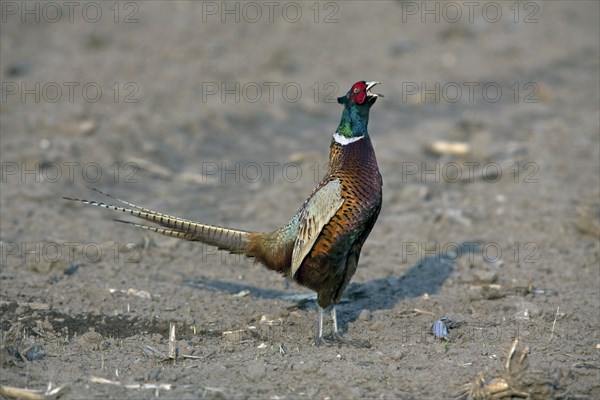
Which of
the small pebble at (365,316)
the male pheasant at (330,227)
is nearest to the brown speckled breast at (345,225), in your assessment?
the male pheasant at (330,227)

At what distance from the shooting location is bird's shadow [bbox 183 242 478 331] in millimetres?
6816

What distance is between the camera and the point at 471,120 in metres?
12.4

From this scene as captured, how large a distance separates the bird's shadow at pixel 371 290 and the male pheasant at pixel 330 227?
0.59 meters

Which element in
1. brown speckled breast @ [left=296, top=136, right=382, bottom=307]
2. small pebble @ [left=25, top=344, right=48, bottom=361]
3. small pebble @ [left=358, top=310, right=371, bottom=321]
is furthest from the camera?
small pebble @ [left=358, top=310, right=371, bottom=321]

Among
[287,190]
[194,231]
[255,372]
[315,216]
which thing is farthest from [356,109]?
[287,190]

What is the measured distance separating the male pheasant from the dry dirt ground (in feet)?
1.77

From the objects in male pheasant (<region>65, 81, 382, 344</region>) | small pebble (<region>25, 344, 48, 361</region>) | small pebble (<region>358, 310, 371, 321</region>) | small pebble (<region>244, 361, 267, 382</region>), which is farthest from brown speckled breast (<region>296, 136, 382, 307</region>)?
small pebble (<region>25, 344, 48, 361</region>)

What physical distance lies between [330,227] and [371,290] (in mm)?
1461

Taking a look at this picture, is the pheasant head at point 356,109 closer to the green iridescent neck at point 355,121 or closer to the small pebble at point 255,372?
the green iridescent neck at point 355,121

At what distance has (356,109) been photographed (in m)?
6.17

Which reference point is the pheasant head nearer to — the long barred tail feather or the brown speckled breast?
the brown speckled breast

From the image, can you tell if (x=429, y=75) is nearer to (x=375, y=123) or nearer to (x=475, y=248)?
(x=375, y=123)

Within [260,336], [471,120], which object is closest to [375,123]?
[471,120]

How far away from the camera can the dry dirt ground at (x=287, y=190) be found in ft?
18.1
